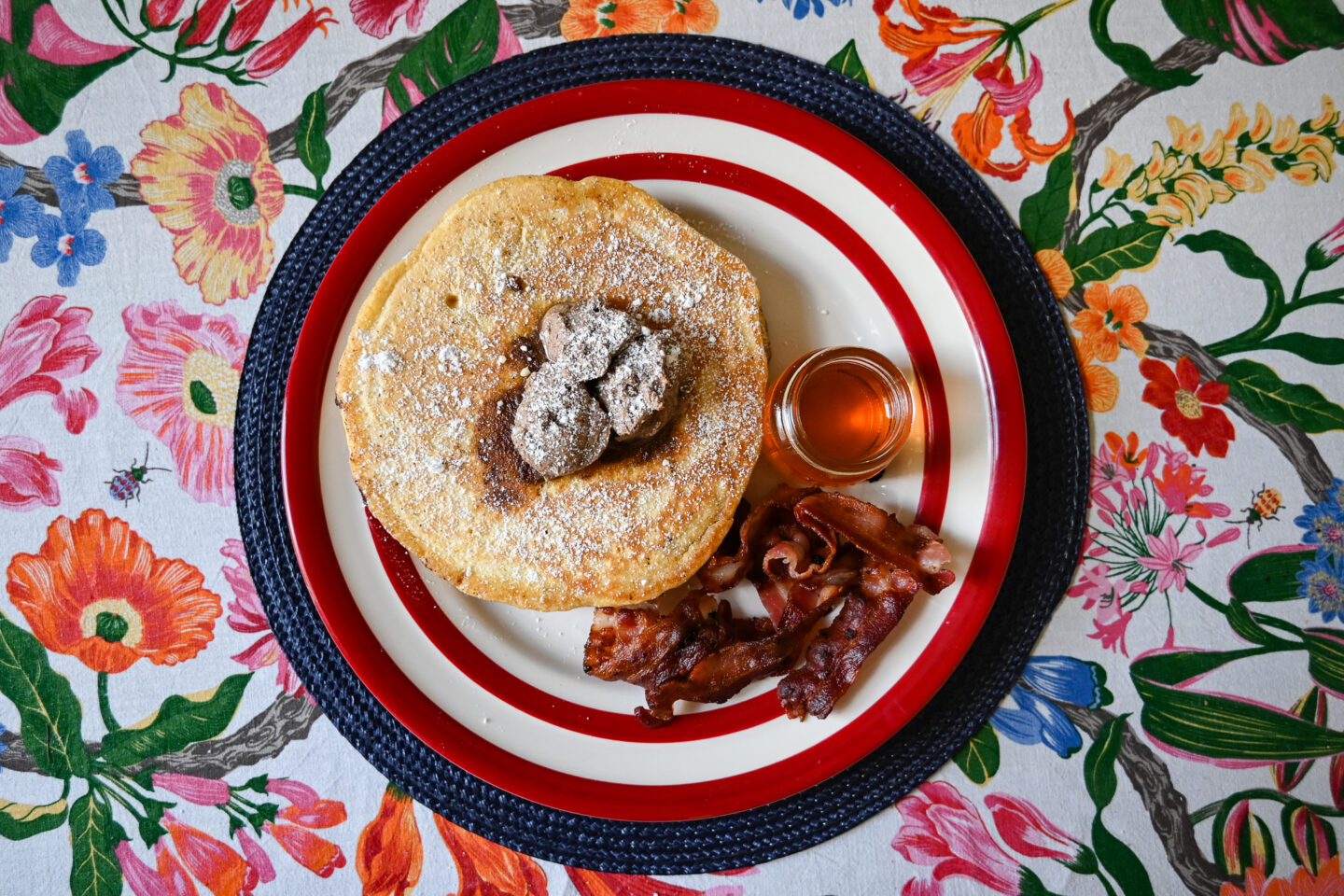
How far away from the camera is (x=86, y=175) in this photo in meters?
2.10

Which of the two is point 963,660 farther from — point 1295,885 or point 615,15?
point 615,15

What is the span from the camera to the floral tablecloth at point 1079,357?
2041 millimetres

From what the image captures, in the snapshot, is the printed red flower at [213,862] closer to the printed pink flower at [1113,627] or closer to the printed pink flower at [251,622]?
the printed pink flower at [251,622]

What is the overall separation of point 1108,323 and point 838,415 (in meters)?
0.81

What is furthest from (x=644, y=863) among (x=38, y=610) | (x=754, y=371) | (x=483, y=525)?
(x=38, y=610)

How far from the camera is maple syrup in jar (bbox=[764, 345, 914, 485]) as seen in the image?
1.80 m

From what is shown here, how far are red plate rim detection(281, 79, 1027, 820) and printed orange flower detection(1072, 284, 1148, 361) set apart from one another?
342 mm

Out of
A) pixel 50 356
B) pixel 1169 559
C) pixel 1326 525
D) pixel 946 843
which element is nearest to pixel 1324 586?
pixel 1326 525

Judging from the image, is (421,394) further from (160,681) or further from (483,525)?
(160,681)

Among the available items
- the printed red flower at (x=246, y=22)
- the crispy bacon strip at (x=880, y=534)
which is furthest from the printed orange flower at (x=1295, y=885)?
the printed red flower at (x=246, y=22)

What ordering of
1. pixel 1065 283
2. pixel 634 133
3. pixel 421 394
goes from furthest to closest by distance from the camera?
pixel 1065 283 → pixel 634 133 → pixel 421 394

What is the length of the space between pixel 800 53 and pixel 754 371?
0.92m

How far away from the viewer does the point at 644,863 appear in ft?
6.47

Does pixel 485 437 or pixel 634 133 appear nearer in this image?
pixel 485 437
